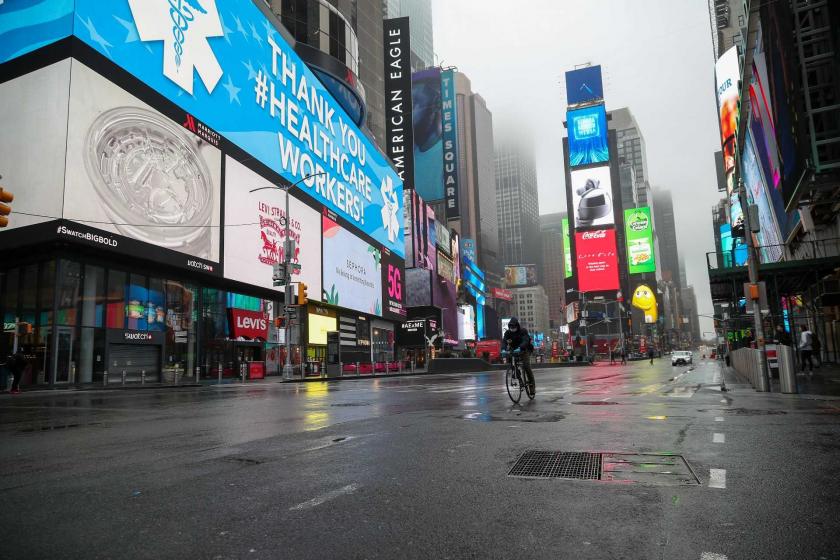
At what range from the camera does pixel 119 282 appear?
28.5m

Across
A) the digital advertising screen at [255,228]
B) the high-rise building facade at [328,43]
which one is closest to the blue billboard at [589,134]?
the high-rise building facade at [328,43]

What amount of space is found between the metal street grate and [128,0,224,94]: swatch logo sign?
99.4 feet

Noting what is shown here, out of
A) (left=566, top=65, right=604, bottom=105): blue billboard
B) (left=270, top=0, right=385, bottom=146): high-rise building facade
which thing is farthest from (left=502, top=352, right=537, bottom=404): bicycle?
(left=566, top=65, right=604, bottom=105): blue billboard

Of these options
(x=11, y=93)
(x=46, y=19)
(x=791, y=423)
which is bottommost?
(x=791, y=423)

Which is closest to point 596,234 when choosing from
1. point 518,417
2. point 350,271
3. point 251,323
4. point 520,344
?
point 350,271

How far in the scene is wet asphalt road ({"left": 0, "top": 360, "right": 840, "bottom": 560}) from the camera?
2994mm

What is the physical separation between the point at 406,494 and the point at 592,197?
481 feet

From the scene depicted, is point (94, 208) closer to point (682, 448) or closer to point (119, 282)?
point (119, 282)

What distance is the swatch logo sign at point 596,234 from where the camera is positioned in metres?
145

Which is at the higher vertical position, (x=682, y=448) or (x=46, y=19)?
(x=46, y=19)

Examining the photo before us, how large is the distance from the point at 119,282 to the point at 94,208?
517 centimetres

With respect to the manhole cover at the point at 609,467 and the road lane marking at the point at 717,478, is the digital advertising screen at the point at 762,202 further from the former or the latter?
the road lane marking at the point at 717,478

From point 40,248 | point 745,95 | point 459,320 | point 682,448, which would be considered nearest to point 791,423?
point 682,448

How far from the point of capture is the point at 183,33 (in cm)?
3077
